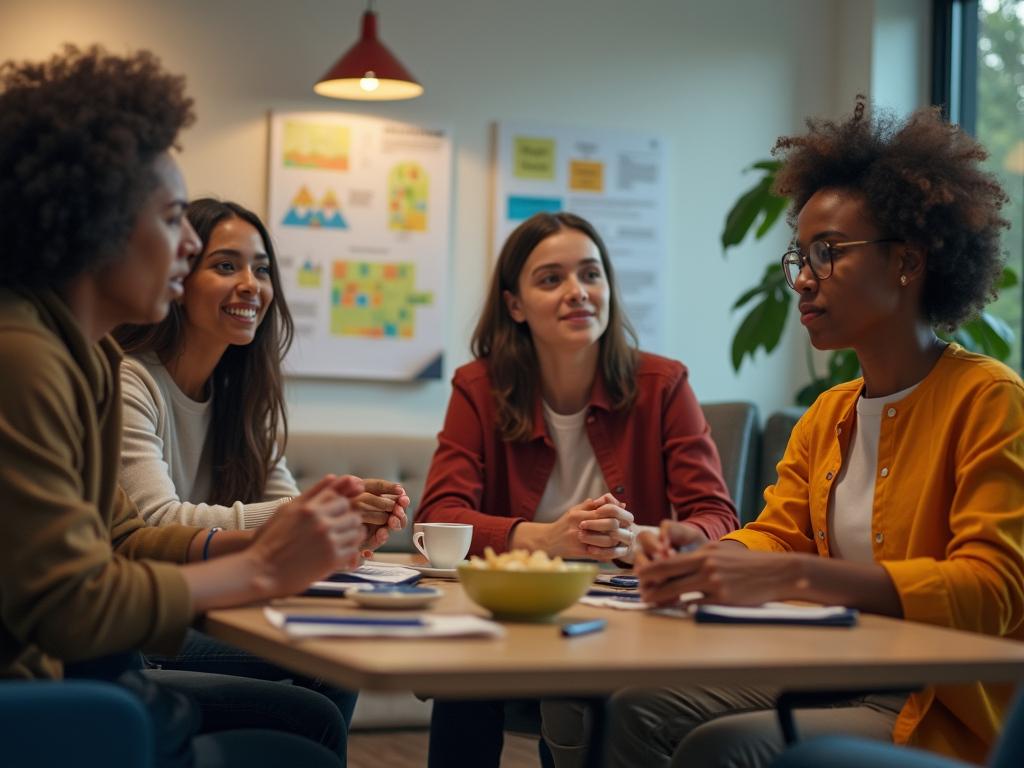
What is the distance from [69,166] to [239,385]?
1.18 metres

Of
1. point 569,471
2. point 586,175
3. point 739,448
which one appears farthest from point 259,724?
point 586,175

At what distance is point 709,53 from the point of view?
15.6 feet

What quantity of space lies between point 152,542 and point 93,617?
47cm

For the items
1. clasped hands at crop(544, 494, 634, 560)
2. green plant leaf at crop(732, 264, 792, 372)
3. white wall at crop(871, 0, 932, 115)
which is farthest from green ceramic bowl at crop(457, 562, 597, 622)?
white wall at crop(871, 0, 932, 115)

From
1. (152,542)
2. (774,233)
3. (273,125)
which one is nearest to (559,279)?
(152,542)

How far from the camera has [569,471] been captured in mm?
2549

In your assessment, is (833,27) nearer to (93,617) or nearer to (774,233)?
(774,233)

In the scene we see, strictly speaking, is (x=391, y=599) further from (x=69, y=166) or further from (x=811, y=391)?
(x=811, y=391)

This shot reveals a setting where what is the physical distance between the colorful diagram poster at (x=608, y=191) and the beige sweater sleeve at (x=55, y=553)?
10.7ft

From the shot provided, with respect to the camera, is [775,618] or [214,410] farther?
[214,410]

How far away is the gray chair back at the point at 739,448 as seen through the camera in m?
3.31

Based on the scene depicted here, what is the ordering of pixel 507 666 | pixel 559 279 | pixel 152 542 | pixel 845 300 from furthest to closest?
pixel 559 279 → pixel 845 300 → pixel 152 542 → pixel 507 666

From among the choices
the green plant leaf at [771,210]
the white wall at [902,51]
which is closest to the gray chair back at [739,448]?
the green plant leaf at [771,210]

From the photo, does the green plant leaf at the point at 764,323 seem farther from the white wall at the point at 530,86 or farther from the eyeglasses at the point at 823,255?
the eyeglasses at the point at 823,255
